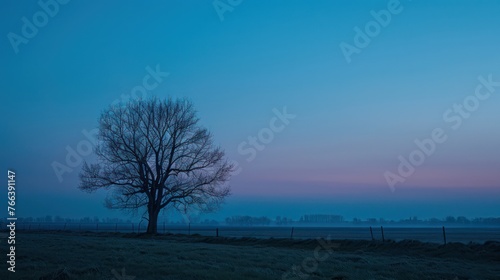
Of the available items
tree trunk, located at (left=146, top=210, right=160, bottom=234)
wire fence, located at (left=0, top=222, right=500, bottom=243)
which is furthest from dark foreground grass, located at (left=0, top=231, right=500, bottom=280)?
tree trunk, located at (left=146, top=210, right=160, bottom=234)

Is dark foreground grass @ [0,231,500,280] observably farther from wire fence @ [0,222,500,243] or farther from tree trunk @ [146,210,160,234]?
tree trunk @ [146,210,160,234]

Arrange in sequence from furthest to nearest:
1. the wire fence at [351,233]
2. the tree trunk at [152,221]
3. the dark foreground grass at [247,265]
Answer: the wire fence at [351,233], the tree trunk at [152,221], the dark foreground grass at [247,265]

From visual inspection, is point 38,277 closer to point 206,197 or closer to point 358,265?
point 358,265

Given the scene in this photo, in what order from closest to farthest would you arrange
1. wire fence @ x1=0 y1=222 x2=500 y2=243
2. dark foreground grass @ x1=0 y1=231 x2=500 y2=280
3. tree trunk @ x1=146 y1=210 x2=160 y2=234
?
dark foreground grass @ x1=0 y1=231 x2=500 y2=280 → tree trunk @ x1=146 y1=210 x2=160 y2=234 → wire fence @ x1=0 y1=222 x2=500 y2=243

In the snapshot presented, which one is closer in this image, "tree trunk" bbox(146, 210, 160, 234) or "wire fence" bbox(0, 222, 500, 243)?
"tree trunk" bbox(146, 210, 160, 234)

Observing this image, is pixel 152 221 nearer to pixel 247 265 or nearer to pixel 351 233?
pixel 247 265

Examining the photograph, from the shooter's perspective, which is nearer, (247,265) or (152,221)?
(247,265)

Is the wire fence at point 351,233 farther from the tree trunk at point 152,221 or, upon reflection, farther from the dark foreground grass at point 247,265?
the tree trunk at point 152,221

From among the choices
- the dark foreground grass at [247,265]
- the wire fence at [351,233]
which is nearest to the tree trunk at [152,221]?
the wire fence at [351,233]

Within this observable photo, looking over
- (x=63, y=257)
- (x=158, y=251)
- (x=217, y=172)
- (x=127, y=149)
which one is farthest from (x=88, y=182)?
(x=63, y=257)

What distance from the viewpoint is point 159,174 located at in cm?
4350

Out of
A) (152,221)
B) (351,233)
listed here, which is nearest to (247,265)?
(152,221)

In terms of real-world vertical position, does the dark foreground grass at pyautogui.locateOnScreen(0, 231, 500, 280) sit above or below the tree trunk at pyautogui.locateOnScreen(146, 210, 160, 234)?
below

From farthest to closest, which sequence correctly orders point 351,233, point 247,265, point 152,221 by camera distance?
point 351,233, point 152,221, point 247,265
